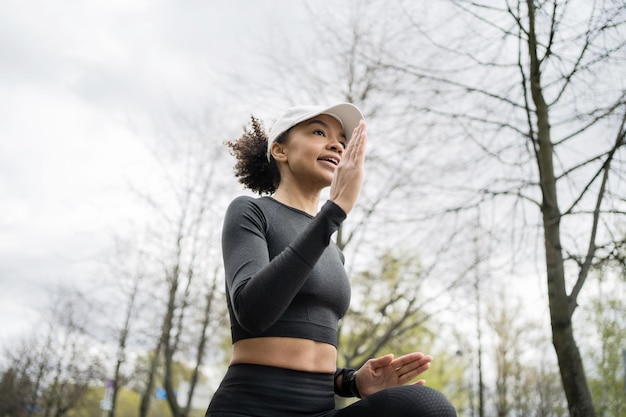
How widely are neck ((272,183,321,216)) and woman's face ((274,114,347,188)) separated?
0.04 m

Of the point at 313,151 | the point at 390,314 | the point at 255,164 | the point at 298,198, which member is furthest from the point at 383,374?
the point at 390,314

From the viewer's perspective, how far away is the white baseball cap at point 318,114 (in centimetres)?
191

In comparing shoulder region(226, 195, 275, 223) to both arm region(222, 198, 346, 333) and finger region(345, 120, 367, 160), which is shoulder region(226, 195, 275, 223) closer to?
arm region(222, 198, 346, 333)

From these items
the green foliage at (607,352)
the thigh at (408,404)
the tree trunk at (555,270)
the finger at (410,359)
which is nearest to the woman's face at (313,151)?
the finger at (410,359)

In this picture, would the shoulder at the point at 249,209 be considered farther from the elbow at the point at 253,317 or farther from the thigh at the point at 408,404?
the thigh at the point at 408,404

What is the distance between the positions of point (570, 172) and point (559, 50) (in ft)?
3.42

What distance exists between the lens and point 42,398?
2053 cm

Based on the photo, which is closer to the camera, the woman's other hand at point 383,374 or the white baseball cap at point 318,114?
the woman's other hand at point 383,374

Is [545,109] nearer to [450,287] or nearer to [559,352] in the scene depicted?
[559,352]

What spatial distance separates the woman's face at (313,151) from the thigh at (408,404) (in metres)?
0.80

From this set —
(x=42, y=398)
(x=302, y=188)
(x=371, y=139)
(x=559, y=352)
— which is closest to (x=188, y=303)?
(x=371, y=139)

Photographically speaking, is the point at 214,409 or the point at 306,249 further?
the point at 214,409

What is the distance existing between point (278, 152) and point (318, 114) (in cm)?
22

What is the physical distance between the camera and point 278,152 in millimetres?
2018
